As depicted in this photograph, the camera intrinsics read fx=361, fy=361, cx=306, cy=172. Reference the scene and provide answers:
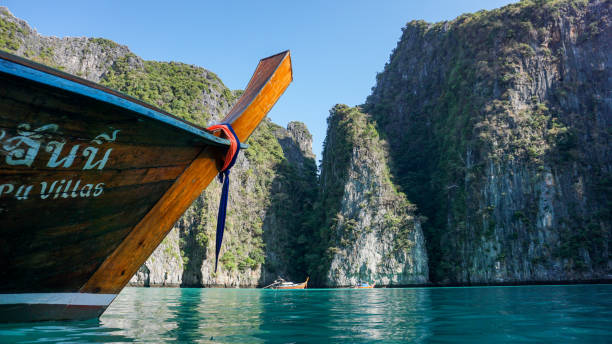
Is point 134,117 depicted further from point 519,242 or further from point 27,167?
point 519,242

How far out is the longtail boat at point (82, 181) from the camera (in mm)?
2324

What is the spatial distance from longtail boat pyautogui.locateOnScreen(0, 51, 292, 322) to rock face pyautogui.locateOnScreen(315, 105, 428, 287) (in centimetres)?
3797

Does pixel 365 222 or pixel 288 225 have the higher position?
pixel 288 225

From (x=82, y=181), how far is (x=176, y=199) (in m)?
1.07

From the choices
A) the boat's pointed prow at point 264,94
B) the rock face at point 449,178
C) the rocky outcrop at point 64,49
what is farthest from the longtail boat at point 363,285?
the rocky outcrop at point 64,49

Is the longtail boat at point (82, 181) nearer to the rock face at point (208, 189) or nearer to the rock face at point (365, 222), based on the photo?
the rock face at point (365, 222)

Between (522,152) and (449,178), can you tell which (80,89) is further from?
(449,178)

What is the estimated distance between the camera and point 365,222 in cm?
4244

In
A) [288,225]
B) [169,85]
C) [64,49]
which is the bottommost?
[288,225]

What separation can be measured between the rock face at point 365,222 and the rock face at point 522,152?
11.8 ft

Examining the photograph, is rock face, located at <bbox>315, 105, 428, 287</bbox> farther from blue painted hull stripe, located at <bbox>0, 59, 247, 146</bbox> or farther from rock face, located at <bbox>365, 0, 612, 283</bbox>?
blue painted hull stripe, located at <bbox>0, 59, 247, 146</bbox>

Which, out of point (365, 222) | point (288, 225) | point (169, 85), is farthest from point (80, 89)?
point (169, 85)

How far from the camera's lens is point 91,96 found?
2.38 metres

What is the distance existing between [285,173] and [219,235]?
178 ft
